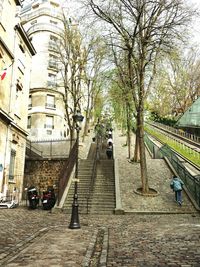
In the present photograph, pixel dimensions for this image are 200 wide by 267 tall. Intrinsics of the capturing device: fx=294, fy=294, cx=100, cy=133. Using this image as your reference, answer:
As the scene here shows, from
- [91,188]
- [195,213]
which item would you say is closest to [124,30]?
[91,188]

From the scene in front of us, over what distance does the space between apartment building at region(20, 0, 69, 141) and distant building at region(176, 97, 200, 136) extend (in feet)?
53.5

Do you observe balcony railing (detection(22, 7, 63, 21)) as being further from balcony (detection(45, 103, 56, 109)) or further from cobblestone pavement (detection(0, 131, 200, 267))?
cobblestone pavement (detection(0, 131, 200, 267))

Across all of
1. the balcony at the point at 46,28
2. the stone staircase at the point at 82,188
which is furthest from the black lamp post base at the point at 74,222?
the balcony at the point at 46,28

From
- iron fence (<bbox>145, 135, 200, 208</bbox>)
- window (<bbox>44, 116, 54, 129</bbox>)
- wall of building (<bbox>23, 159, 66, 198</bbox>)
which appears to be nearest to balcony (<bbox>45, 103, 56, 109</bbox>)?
window (<bbox>44, 116, 54, 129</bbox>)

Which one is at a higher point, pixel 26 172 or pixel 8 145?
pixel 8 145

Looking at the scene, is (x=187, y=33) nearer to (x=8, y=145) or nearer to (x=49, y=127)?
(x=8, y=145)

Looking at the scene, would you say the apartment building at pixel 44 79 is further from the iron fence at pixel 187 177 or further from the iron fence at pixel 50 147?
the iron fence at pixel 187 177

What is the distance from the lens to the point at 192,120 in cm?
3769

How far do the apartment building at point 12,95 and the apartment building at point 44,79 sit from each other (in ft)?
46.4

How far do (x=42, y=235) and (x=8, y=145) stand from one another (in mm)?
9794

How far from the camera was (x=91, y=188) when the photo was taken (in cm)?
1666

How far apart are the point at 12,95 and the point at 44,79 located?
67.8ft

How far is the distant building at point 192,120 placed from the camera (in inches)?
1428

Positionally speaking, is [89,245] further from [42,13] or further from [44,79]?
[42,13]
